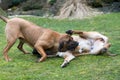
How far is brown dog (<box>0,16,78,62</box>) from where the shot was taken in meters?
8.69

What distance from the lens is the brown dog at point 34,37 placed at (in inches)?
342

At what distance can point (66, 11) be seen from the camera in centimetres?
Result: 1730

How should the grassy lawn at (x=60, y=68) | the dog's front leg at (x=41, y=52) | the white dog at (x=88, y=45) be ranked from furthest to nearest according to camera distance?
the white dog at (x=88, y=45)
the dog's front leg at (x=41, y=52)
the grassy lawn at (x=60, y=68)

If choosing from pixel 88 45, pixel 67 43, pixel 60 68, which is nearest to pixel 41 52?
pixel 67 43

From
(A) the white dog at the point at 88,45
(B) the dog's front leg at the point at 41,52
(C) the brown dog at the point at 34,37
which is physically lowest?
(A) the white dog at the point at 88,45

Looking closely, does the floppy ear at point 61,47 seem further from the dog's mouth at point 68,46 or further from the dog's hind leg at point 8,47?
the dog's hind leg at point 8,47

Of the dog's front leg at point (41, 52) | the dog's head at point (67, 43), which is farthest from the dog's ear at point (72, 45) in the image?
the dog's front leg at point (41, 52)

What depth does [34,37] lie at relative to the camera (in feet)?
29.5

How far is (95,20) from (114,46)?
5521 mm

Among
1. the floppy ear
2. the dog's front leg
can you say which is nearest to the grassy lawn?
the dog's front leg

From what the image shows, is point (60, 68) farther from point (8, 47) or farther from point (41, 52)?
point (8, 47)

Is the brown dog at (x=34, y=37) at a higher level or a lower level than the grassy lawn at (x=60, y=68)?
higher

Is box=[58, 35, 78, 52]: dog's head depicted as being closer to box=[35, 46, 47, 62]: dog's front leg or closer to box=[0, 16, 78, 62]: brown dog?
box=[0, 16, 78, 62]: brown dog

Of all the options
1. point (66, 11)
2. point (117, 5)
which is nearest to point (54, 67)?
point (66, 11)
